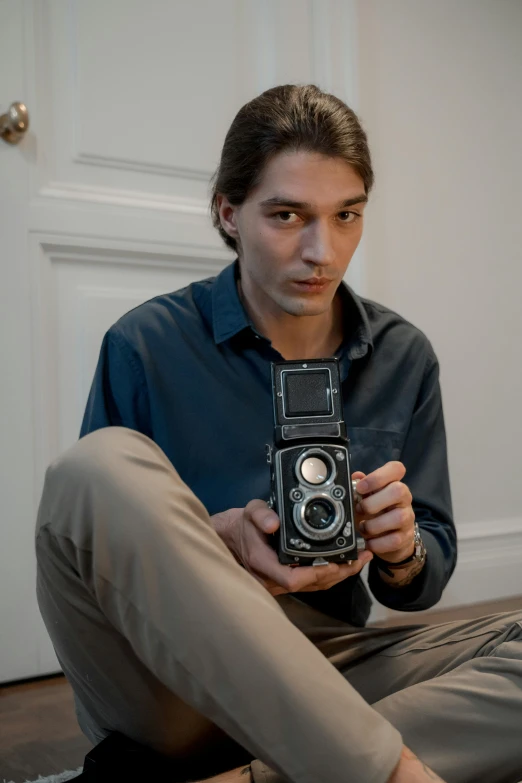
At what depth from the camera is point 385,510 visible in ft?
3.08

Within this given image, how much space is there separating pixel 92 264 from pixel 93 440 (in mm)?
1029

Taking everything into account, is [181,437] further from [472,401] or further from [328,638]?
[472,401]

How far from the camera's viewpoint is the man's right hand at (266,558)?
2.80ft

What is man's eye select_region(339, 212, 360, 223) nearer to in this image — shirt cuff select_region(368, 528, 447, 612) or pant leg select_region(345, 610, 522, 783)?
shirt cuff select_region(368, 528, 447, 612)

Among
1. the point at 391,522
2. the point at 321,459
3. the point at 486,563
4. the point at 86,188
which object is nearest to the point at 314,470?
the point at 321,459

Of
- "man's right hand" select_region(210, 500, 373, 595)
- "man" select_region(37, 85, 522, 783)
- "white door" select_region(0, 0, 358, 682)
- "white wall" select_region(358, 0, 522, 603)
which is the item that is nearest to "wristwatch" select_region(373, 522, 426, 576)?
"man" select_region(37, 85, 522, 783)

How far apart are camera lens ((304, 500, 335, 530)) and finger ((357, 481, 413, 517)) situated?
73 mm

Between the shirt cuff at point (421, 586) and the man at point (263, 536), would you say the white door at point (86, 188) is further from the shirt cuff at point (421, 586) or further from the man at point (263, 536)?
the shirt cuff at point (421, 586)

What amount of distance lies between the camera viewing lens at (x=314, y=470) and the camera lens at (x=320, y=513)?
0.02 meters

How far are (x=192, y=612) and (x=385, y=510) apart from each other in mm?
357

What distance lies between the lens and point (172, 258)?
177 cm

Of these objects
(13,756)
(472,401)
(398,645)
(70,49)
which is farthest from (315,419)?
(472,401)

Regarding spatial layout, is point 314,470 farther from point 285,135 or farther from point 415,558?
point 285,135

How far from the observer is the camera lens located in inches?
33.4
